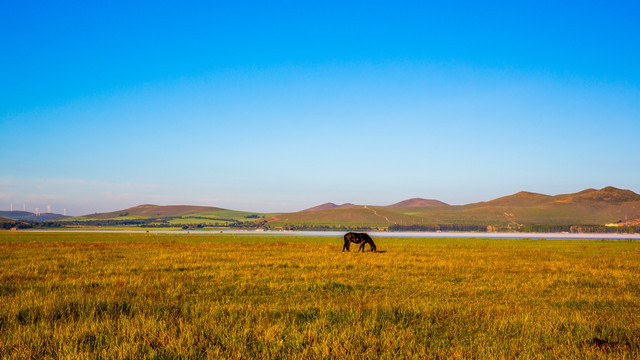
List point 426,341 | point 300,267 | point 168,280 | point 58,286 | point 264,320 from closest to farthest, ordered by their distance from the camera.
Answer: point 426,341 → point 264,320 → point 58,286 → point 168,280 → point 300,267

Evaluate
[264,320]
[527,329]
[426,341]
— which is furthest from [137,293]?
[527,329]

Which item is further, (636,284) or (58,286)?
(636,284)

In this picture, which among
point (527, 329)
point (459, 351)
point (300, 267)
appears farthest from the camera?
point (300, 267)

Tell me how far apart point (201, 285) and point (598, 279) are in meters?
16.1

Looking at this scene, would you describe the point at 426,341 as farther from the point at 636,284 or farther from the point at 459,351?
the point at 636,284

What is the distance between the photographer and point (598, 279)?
17.3 metres

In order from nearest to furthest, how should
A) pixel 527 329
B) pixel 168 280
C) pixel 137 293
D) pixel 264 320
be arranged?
pixel 527 329, pixel 264 320, pixel 137 293, pixel 168 280

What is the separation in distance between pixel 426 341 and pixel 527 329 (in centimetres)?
240

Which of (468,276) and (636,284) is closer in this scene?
(636,284)

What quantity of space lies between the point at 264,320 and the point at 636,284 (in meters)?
15.3

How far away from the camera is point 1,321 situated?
8984mm

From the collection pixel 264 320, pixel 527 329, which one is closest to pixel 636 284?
pixel 527 329

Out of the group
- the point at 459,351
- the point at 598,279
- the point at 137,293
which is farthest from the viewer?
the point at 598,279

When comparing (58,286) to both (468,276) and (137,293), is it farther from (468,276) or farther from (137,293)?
(468,276)
